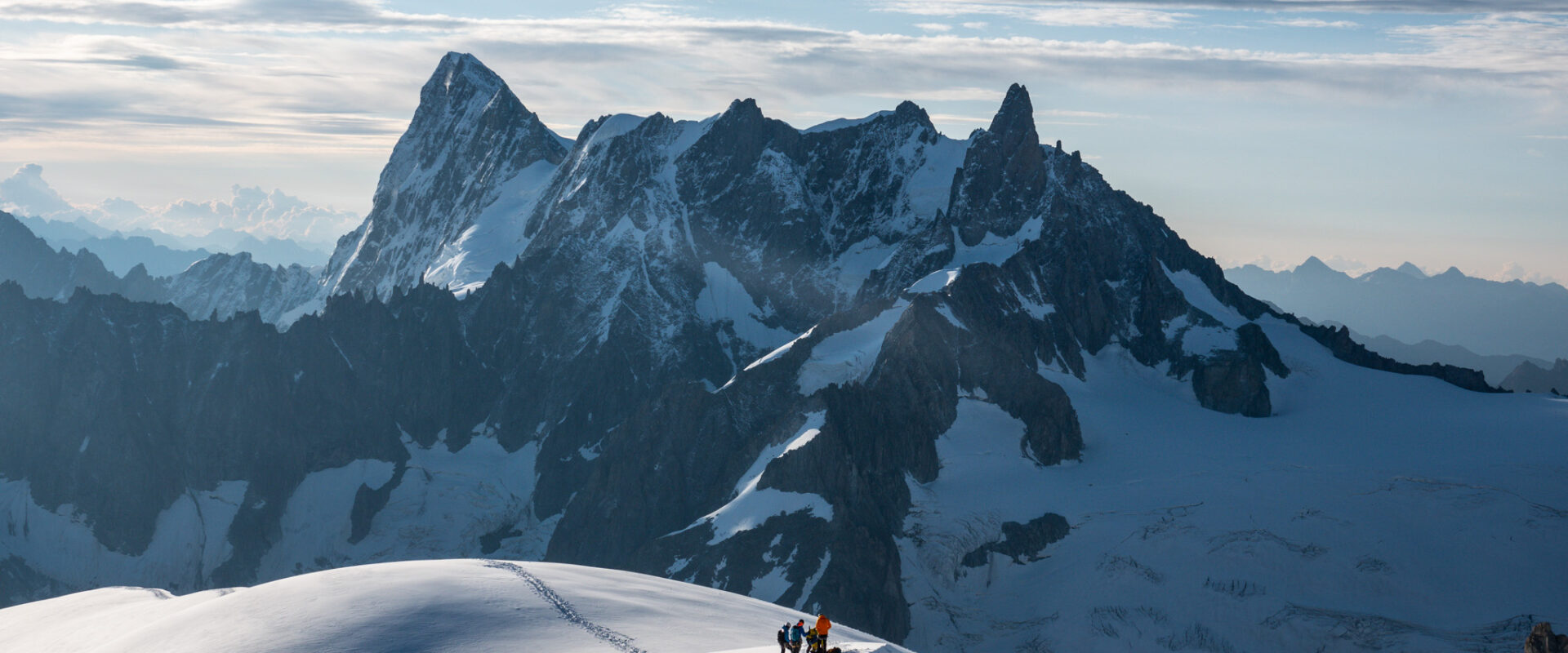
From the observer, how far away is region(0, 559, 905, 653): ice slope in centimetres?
7556

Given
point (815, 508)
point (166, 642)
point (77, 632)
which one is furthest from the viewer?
point (815, 508)

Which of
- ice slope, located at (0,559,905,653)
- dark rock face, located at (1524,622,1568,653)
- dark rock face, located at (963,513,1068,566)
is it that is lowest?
dark rock face, located at (963,513,1068,566)

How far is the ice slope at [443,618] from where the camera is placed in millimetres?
75562

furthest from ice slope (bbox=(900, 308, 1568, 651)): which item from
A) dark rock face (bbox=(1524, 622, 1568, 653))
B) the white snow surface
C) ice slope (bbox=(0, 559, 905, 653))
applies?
dark rock face (bbox=(1524, 622, 1568, 653))

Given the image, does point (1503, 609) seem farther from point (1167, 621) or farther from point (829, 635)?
point (829, 635)

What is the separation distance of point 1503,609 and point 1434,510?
2568cm

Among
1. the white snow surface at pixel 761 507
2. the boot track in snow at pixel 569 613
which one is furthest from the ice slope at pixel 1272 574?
the boot track in snow at pixel 569 613

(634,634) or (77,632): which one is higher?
(634,634)

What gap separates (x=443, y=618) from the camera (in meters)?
79.6

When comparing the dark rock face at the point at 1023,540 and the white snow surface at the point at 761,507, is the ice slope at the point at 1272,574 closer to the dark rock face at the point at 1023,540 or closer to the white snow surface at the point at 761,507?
the dark rock face at the point at 1023,540

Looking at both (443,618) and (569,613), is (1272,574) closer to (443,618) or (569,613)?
(569,613)

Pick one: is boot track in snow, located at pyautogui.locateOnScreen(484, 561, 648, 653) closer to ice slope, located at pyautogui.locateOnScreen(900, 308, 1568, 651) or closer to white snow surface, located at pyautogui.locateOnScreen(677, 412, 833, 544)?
white snow surface, located at pyautogui.locateOnScreen(677, 412, 833, 544)

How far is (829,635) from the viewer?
251 ft

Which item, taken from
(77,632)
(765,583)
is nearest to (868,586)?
(765,583)
